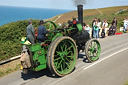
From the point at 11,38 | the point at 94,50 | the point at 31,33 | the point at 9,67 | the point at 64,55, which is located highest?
the point at 31,33

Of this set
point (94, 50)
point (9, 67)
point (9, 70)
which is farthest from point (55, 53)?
point (9, 67)

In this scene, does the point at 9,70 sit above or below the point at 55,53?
below

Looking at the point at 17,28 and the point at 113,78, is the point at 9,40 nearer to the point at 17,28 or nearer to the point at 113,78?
the point at 17,28

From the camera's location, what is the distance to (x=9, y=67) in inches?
254

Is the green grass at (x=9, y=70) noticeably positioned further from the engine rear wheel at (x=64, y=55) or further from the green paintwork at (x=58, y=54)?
the engine rear wheel at (x=64, y=55)

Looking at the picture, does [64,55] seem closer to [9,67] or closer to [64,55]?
[64,55]

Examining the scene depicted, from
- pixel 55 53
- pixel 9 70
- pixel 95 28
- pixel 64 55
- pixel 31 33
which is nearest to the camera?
pixel 64 55

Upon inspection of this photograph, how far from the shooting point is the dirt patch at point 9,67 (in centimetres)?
591

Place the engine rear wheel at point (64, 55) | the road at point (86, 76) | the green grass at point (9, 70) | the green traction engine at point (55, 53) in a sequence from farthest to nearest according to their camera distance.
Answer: the green grass at point (9, 70) < the engine rear wheel at point (64, 55) < the road at point (86, 76) < the green traction engine at point (55, 53)

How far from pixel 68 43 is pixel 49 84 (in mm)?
1598

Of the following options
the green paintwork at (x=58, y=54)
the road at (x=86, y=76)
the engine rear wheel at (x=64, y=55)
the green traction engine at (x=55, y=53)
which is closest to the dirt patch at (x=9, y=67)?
the road at (x=86, y=76)

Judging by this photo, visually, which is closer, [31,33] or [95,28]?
[31,33]

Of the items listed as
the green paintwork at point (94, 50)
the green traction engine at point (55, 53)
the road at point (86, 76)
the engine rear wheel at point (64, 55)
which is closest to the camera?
the green traction engine at point (55, 53)

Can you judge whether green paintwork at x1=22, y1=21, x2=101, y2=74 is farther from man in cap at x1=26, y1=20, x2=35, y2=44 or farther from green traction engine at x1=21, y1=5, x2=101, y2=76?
man in cap at x1=26, y1=20, x2=35, y2=44
